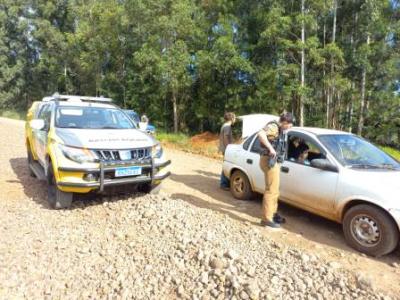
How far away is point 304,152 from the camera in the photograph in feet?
17.1

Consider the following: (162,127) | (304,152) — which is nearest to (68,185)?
(304,152)

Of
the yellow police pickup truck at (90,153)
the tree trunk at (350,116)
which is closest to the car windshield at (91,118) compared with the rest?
the yellow police pickup truck at (90,153)

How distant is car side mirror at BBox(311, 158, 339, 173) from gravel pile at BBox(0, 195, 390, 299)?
1.29 meters

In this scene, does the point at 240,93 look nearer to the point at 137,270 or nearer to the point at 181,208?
the point at 181,208

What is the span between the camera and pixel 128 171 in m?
4.88

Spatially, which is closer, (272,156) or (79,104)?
(272,156)

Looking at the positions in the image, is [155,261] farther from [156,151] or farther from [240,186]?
[240,186]

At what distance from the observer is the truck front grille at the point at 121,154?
4.76m

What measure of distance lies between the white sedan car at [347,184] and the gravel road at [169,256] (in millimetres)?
336

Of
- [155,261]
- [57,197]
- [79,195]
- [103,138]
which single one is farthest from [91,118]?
[155,261]

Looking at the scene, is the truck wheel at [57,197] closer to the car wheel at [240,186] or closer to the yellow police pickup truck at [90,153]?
the yellow police pickup truck at [90,153]

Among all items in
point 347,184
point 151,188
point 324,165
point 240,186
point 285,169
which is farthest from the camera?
point 240,186

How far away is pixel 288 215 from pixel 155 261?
267cm

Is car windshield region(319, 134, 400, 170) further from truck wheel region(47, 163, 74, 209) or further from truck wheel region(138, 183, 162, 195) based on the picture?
truck wheel region(47, 163, 74, 209)
